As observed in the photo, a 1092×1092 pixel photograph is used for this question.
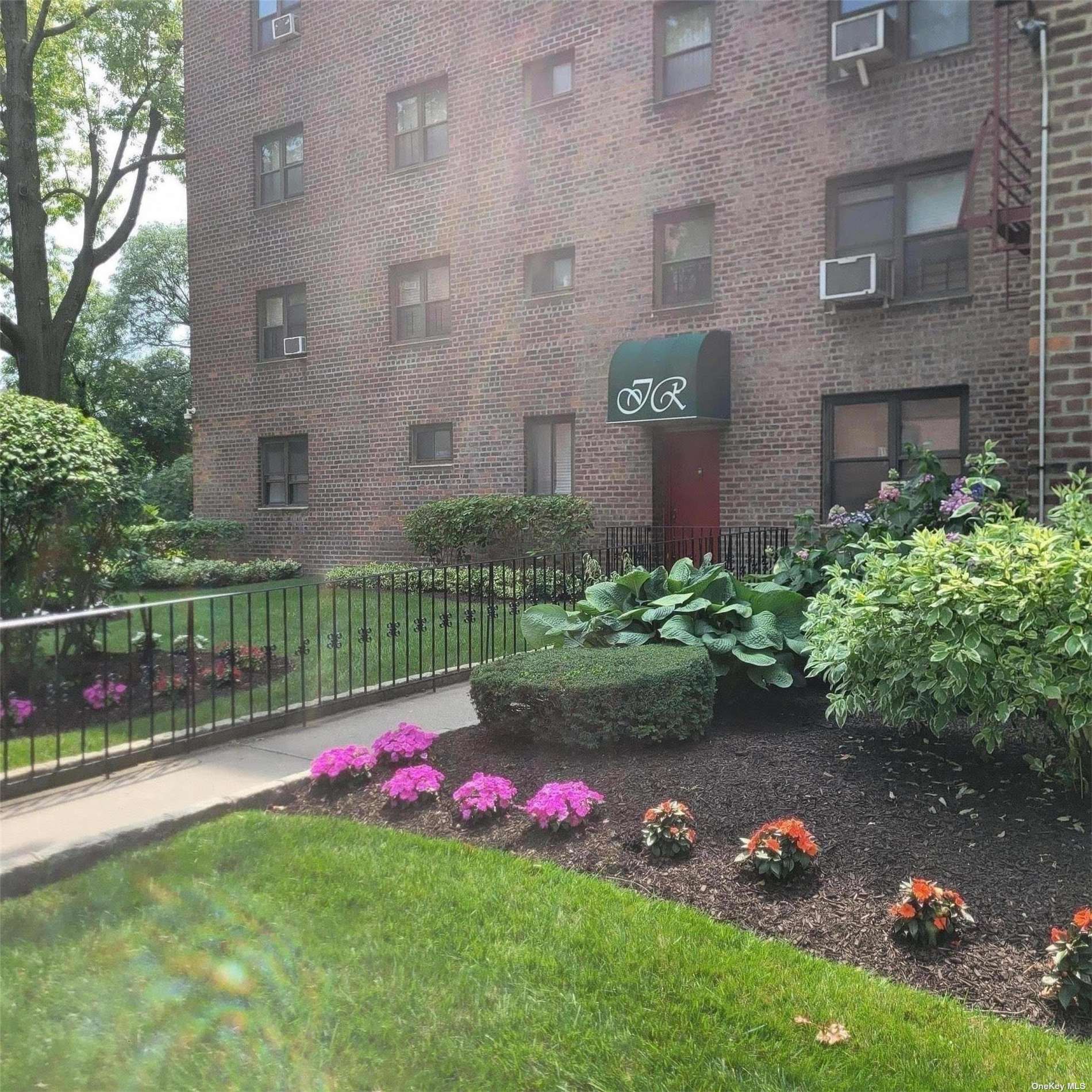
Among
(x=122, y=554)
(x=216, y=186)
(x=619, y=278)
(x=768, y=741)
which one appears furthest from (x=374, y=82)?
(x=768, y=741)

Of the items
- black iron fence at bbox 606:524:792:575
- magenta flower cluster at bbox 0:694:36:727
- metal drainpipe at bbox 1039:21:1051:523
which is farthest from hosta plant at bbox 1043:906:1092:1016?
black iron fence at bbox 606:524:792:575

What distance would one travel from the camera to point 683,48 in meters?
15.1

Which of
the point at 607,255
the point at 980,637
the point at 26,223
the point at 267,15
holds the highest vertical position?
the point at 267,15

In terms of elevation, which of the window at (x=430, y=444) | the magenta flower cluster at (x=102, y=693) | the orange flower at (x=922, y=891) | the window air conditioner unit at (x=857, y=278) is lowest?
the orange flower at (x=922, y=891)

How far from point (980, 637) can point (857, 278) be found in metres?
9.71

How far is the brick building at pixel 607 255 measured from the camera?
1277 cm

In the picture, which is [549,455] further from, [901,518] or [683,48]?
[901,518]

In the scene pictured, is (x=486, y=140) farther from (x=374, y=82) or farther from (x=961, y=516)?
(x=961, y=516)

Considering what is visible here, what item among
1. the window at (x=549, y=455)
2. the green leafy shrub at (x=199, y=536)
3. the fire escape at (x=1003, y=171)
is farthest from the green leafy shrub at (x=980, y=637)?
the green leafy shrub at (x=199, y=536)

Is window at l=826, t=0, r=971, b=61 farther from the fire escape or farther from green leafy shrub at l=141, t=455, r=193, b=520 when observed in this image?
green leafy shrub at l=141, t=455, r=193, b=520

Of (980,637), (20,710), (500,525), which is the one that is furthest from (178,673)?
(500,525)

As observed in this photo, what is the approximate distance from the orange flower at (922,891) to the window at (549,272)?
550 inches

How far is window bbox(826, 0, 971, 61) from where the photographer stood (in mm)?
12750

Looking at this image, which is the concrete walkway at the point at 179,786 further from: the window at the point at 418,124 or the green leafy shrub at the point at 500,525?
the window at the point at 418,124
